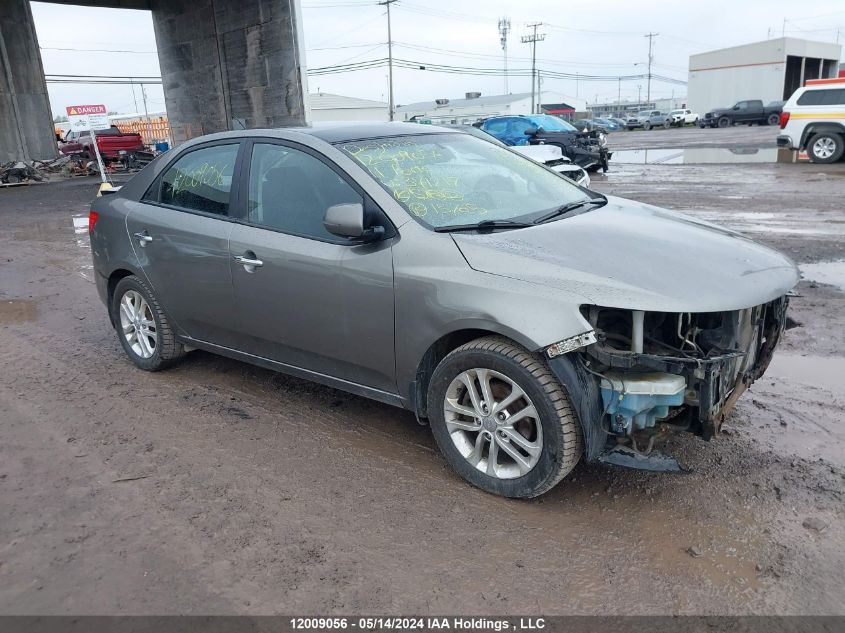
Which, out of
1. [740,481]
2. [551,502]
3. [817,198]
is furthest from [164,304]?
[817,198]

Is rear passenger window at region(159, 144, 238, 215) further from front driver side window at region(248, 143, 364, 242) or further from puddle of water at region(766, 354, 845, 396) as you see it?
puddle of water at region(766, 354, 845, 396)

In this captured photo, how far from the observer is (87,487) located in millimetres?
3471

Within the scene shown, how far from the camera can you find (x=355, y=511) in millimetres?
3199

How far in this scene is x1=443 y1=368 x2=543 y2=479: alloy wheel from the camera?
122 inches

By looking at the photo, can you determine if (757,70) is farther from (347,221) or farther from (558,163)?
(347,221)

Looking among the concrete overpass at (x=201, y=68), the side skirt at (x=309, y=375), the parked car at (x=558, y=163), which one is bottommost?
the side skirt at (x=309, y=375)

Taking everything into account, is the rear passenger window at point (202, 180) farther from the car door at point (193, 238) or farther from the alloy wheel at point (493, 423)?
the alloy wheel at point (493, 423)

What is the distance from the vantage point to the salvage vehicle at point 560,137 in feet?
63.2

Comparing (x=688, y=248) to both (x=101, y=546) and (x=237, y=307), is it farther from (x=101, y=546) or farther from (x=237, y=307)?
(x=101, y=546)

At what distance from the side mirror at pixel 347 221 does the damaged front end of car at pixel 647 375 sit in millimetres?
1129

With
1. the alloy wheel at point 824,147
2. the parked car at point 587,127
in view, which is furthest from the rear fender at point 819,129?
the parked car at point 587,127

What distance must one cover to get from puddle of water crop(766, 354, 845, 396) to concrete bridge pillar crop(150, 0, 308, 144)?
19392 mm

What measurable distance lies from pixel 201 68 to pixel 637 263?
1074 inches

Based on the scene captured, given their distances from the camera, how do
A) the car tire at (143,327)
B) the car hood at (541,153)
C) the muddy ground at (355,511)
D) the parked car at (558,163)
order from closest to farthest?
the muddy ground at (355,511) < the car tire at (143,327) < the parked car at (558,163) < the car hood at (541,153)
